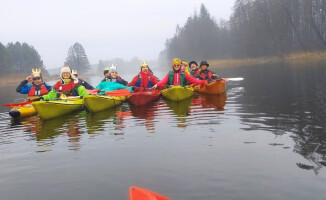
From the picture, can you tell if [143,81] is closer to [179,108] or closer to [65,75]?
[65,75]

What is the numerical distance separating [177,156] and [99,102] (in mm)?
5801

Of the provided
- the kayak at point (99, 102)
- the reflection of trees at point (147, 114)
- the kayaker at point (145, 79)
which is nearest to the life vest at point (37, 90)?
the kayak at point (99, 102)

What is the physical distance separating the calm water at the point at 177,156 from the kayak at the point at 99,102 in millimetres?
1401

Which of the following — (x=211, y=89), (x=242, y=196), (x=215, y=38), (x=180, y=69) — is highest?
(x=215, y=38)

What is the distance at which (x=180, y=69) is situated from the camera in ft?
40.8

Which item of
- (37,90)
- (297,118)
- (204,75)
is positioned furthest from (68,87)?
(297,118)

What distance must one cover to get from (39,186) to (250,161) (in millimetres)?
3109

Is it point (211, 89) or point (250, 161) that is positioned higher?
point (211, 89)

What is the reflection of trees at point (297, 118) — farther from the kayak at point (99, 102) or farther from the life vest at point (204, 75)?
the kayak at point (99, 102)

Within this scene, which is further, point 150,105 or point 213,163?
point 150,105

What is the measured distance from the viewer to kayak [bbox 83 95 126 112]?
30.9 feet

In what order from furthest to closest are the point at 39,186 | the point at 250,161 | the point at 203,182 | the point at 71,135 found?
the point at 71,135 < the point at 250,161 < the point at 39,186 < the point at 203,182

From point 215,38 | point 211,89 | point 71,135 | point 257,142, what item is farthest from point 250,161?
point 215,38

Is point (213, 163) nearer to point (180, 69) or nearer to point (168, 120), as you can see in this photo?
point (168, 120)
